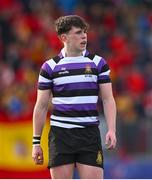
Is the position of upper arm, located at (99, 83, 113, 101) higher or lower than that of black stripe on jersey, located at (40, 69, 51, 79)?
lower

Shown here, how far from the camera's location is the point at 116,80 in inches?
655

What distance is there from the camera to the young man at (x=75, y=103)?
8.15m

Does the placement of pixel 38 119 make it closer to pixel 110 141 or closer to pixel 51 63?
pixel 51 63

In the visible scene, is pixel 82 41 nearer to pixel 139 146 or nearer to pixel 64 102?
pixel 64 102

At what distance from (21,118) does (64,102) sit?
6.72 meters

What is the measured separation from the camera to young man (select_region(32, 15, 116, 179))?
321 inches

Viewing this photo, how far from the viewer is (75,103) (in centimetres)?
814

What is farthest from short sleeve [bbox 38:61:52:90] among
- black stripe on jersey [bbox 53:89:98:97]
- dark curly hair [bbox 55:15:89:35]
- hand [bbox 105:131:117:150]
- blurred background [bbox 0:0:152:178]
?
blurred background [bbox 0:0:152:178]

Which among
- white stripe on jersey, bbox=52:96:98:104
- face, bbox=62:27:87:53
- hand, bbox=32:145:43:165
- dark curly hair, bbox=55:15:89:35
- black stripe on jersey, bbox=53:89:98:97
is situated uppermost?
dark curly hair, bbox=55:15:89:35

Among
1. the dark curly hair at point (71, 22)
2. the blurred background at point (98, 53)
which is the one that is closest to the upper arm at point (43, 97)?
the dark curly hair at point (71, 22)

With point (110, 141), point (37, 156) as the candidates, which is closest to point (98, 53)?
point (37, 156)

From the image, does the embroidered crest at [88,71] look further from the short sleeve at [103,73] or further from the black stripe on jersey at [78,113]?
the black stripe on jersey at [78,113]

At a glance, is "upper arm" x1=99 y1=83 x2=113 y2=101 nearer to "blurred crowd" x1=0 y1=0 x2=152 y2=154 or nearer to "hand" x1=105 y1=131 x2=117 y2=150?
"hand" x1=105 y1=131 x2=117 y2=150

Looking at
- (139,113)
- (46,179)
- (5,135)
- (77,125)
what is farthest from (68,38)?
(139,113)
